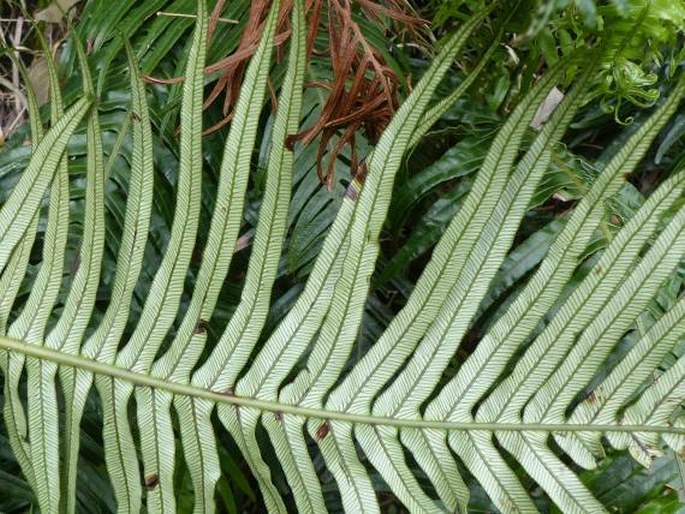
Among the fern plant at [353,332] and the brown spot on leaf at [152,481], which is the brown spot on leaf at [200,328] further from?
the brown spot on leaf at [152,481]

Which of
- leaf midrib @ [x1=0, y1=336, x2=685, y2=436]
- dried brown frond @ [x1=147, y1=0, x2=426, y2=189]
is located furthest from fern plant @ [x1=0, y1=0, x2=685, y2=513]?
dried brown frond @ [x1=147, y1=0, x2=426, y2=189]

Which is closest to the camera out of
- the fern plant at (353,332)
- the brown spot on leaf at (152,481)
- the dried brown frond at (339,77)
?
the fern plant at (353,332)

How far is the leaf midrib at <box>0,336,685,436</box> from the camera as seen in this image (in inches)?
33.5

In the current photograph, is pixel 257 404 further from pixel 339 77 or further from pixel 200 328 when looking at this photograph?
pixel 339 77

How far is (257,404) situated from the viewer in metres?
0.91

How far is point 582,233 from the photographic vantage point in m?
0.81

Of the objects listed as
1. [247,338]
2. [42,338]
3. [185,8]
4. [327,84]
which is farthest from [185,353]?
[185,8]

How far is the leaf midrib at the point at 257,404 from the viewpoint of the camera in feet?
2.79

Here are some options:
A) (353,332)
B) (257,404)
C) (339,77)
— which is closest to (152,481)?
(257,404)

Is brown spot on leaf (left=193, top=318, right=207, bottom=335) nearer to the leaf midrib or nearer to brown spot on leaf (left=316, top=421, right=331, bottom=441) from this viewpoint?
the leaf midrib

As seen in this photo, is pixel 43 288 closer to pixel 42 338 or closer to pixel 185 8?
pixel 42 338

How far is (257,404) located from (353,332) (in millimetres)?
149

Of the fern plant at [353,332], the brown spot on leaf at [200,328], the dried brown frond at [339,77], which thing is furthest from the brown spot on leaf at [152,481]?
the dried brown frond at [339,77]

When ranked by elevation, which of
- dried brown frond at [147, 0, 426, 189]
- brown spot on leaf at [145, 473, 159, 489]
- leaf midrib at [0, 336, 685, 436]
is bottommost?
brown spot on leaf at [145, 473, 159, 489]
